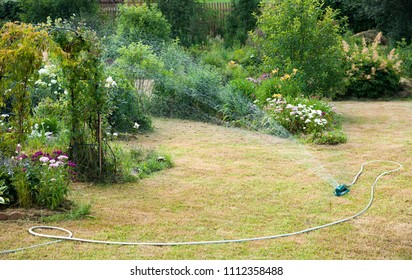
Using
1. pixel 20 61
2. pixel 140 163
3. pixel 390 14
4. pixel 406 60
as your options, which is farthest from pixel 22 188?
pixel 390 14

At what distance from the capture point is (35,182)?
589cm

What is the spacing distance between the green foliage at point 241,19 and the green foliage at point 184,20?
44.1 inches

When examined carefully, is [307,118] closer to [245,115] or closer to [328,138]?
[328,138]

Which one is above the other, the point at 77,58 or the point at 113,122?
the point at 77,58

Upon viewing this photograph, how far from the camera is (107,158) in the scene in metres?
7.16

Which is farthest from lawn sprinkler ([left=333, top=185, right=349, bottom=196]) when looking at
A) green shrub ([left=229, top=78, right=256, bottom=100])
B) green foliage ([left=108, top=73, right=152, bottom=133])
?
green shrub ([left=229, top=78, right=256, bottom=100])

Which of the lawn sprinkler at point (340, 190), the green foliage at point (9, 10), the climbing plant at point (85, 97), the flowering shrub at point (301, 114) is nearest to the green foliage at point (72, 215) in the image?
the climbing plant at point (85, 97)

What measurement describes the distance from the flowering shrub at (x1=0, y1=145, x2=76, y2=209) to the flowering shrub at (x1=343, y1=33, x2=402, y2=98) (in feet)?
30.7

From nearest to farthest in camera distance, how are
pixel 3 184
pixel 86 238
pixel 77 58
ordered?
pixel 86 238 → pixel 3 184 → pixel 77 58

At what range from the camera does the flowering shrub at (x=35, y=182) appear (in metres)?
5.79

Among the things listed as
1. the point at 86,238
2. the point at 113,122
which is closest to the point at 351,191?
the point at 86,238
